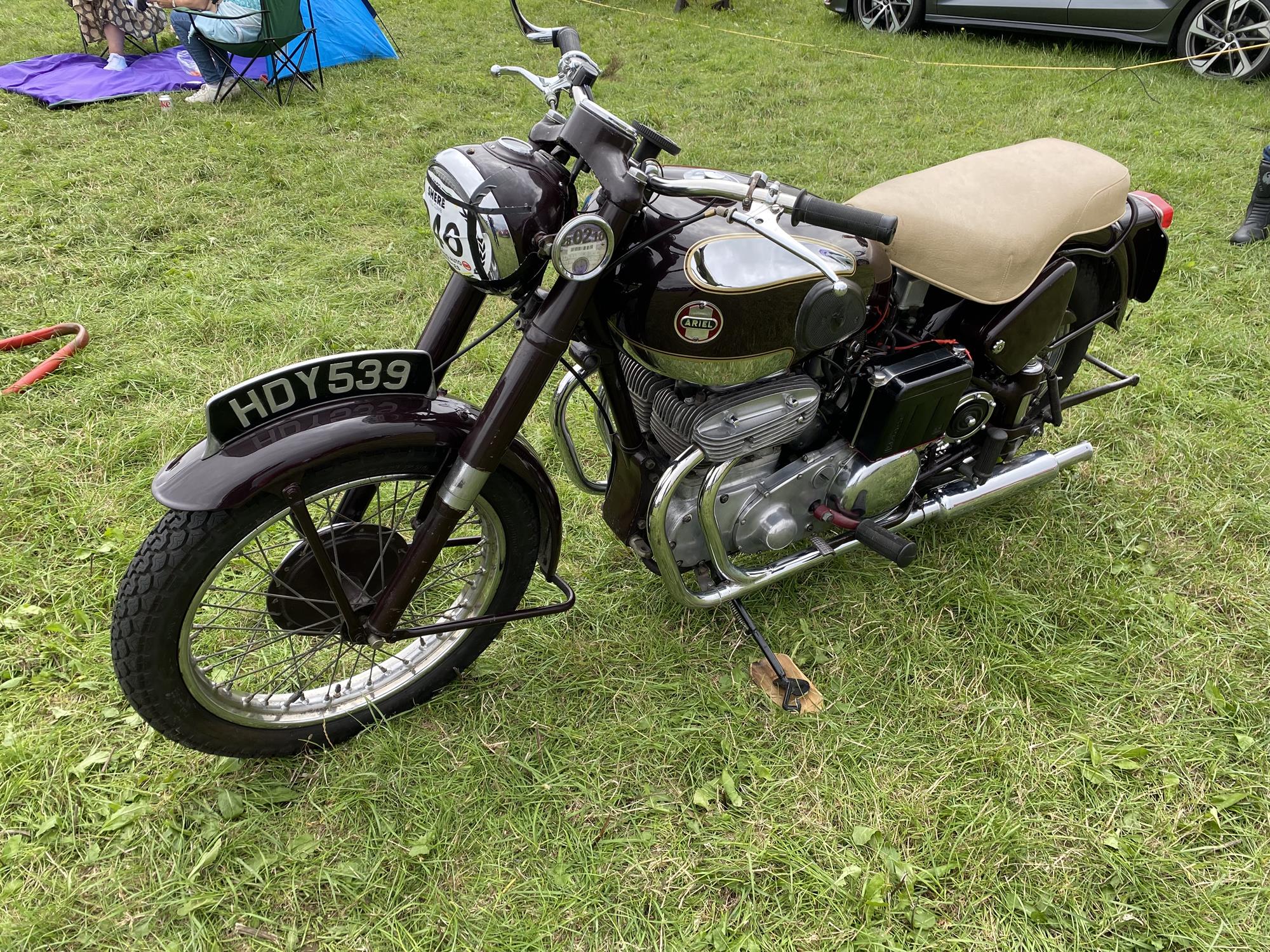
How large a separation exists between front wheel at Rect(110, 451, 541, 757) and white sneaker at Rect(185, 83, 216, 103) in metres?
5.61

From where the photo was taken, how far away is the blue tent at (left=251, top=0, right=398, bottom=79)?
7.29m

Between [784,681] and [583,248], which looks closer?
[583,248]

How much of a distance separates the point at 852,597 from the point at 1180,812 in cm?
100

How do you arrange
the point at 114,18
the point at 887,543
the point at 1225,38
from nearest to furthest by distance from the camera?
the point at 887,543
the point at 1225,38
the point at 114,18

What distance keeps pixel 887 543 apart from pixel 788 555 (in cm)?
42

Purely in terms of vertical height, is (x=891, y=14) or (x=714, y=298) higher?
(x=891, y=14)

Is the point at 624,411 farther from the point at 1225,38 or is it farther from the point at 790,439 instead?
the point at 1225,38

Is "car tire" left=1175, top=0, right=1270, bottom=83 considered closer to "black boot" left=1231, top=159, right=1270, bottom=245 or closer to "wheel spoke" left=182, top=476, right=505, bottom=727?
"black boot" left=1231, top=159, right=1270, bottom=245

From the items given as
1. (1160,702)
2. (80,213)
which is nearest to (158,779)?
(1160,702)

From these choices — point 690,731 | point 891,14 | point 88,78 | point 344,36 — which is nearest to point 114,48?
point 88,78

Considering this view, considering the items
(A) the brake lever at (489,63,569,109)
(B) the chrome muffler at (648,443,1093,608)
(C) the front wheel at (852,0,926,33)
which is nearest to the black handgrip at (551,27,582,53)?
(A) the brake lever at (489,63,569,109)

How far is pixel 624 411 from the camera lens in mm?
2014

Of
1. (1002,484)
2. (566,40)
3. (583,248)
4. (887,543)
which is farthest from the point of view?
(1002,484)

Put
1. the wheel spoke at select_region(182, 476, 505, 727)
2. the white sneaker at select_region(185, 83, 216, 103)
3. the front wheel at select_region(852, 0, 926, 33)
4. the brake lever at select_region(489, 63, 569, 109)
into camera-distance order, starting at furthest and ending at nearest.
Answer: the front wheel at select_region(852, 0, 926, 33) → the white sneaker at select_region(185, 83, 216, 103) → the wheel spoke at select_region(182, 476, 505, 727) → the brake lever at select_region(489, 63, 569, 109)
